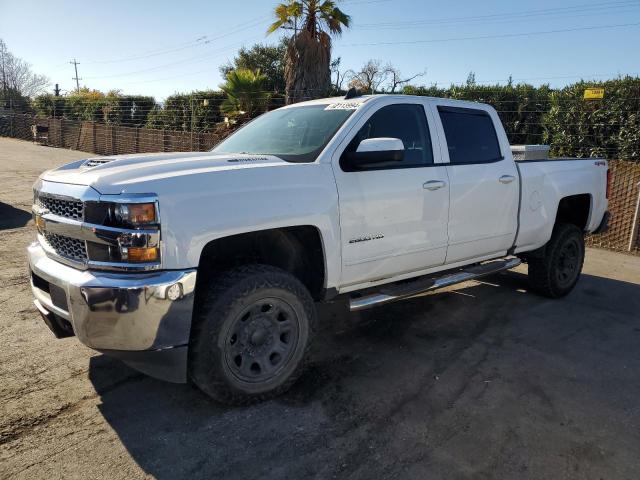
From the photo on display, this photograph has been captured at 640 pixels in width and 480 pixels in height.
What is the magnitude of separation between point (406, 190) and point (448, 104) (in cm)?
121

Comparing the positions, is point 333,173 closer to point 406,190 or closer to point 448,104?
point 406,190

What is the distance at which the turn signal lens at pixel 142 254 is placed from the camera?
270 centimetres

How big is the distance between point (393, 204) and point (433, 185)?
49 cm

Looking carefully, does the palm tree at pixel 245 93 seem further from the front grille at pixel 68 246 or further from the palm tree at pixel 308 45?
the front grille at pixel 68 246

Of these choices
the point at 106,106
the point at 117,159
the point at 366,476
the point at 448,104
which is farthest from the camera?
the point at 106,106

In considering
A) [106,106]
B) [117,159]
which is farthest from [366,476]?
[106,106]

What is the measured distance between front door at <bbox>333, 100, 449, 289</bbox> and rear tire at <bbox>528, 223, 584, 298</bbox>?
1.94 metres

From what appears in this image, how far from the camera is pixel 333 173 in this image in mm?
3467

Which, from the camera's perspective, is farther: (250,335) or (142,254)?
(250,335)

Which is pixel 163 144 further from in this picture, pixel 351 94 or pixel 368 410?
pixel 368 410

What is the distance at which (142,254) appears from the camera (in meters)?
2.71

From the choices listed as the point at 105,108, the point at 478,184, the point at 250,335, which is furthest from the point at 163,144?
the point at 250,335

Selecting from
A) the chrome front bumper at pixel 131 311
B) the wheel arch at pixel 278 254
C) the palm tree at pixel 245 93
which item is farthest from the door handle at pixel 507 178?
the palm tree at pixel 245 93

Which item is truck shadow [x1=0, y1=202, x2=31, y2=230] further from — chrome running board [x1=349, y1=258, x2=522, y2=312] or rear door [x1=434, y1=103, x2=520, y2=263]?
rear door [x1=434, y1=103, x2=520, y2=263]
